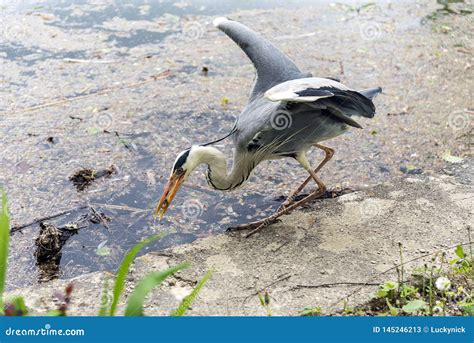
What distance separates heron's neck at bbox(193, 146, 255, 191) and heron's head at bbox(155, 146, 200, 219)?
76mm

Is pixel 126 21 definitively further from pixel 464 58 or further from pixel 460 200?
pixel 460 200

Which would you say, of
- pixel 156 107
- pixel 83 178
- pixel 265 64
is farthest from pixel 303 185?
pixel 156 107

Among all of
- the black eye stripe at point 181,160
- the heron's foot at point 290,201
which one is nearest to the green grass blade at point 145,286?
the black eye stripe at point 181,160

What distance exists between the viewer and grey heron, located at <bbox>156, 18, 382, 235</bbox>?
3578 mm

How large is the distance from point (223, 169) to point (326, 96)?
2.62 feet

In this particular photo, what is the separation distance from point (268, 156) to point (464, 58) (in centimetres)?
312

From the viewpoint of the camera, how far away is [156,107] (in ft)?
16.8

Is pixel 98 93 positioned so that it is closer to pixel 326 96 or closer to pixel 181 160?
pixel 181 160

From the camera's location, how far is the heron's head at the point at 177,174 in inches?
142

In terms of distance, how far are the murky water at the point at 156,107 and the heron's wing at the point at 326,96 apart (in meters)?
0.68

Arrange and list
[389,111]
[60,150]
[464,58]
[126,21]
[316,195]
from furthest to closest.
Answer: [126,21], [464,58], [389,111], [60,150], [316,195]

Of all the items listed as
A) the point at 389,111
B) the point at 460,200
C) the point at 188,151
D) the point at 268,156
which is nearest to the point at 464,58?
the point at 389,111

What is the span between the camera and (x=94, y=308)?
2.92m

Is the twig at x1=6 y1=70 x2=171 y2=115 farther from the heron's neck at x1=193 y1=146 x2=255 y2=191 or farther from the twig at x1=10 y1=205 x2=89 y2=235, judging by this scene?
the heron's neck at x1=193 y1=146 x2=255 y2=191
